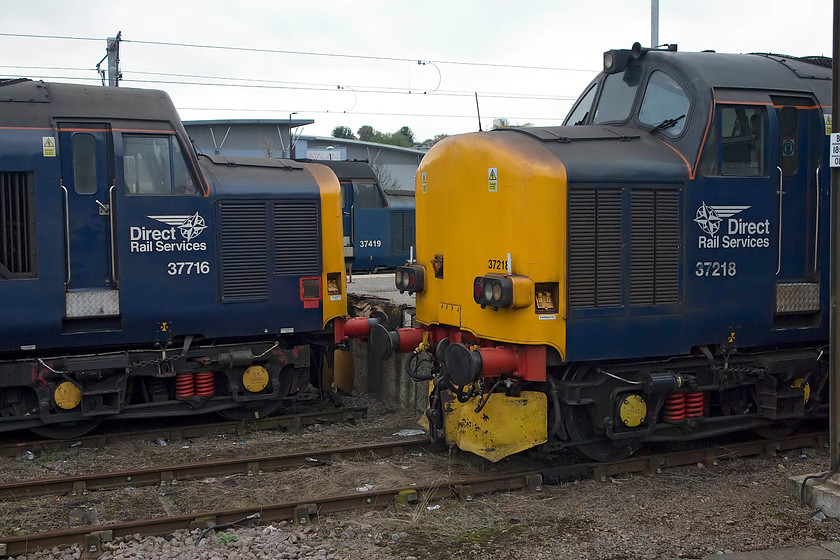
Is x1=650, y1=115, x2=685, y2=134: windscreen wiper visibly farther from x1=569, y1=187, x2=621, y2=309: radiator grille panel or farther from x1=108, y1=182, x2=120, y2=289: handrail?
x1=108, y1=182, x2=120, y2=289: handrail

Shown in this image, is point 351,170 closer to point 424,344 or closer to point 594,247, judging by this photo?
point 424,344

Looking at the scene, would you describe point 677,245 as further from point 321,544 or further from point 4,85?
point 4,85

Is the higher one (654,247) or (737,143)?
(737,143)

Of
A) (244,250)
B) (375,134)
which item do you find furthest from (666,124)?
(375,134)

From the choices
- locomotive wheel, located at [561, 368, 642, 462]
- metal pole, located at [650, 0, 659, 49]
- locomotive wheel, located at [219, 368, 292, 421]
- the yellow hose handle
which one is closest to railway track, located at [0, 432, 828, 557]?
locomotive wheel, located at [561, 368, 642, 462]

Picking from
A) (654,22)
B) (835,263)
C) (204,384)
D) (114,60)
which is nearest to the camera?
(835,263)

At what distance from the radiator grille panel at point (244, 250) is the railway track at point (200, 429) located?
1486 mm

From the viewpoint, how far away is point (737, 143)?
7078mm

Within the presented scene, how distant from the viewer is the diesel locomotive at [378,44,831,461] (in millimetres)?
6531

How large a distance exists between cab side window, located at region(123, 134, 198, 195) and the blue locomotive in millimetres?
13872

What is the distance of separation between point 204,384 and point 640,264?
199 inches

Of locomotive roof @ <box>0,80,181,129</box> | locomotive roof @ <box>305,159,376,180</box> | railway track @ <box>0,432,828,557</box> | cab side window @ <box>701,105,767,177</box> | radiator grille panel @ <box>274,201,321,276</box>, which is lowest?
railway track @ <box>0,432,828,557</box>

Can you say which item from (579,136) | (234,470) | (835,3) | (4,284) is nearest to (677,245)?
(579,136)

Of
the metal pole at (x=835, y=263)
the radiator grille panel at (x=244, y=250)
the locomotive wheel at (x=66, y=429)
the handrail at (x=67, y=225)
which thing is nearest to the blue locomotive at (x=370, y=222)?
the radiator grille panel at (x=244, y=250)
